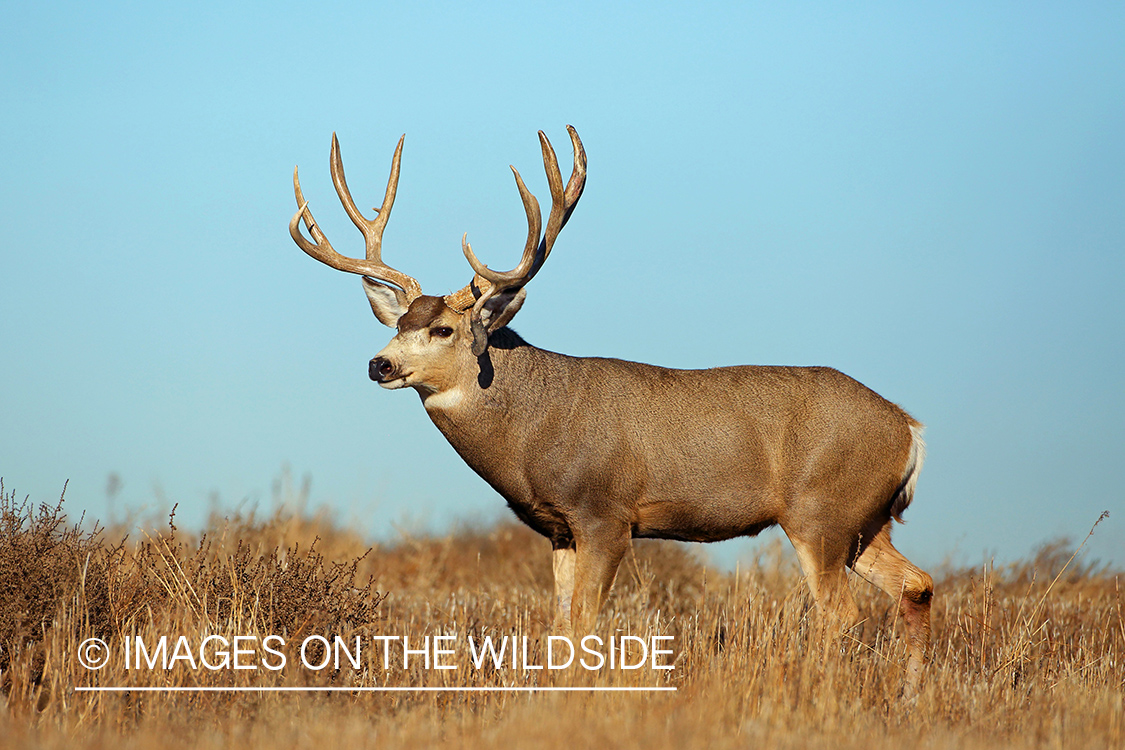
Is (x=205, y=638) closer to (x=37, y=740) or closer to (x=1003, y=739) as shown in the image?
(x=37, y=740)

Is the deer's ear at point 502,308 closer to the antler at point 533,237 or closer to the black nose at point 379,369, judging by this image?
the antler at point 533,237

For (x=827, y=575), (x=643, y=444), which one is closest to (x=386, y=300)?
(x=643, y=444)

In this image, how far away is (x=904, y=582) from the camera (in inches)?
357

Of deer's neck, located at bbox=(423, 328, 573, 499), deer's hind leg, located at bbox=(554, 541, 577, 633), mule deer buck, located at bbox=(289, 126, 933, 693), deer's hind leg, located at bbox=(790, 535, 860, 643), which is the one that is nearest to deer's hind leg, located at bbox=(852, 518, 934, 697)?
mule deer buck, located at bbox=(289, 126, 933, 693)

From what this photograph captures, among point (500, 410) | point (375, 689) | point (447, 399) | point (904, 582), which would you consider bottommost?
point (375, 689)

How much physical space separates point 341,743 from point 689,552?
10000 millimetres

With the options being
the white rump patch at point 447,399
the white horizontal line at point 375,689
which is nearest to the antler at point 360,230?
the white rump patch at point 447,399

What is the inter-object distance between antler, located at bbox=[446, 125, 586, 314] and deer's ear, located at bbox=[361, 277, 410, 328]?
0.46 meters

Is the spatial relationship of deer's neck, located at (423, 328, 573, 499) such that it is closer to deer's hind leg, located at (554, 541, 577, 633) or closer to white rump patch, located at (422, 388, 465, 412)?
white rump patch, located at (422, 388, 465, 412)

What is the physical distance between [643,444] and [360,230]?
3190mm

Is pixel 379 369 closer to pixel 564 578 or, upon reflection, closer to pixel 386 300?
pixel 386 300

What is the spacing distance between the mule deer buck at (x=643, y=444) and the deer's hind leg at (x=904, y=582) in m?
0.02

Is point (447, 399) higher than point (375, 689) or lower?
higher

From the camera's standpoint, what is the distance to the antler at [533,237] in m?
8.90
